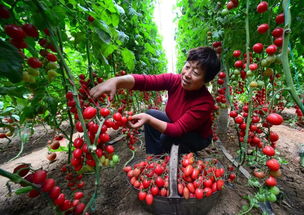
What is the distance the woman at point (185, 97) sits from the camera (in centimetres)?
127

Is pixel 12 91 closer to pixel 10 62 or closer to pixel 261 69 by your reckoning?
pixel 10 62

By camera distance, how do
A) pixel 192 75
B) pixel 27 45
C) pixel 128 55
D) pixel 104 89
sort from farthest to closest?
pixel 192 75
pixel 128 55
pixel 104 89
pixel 27 45

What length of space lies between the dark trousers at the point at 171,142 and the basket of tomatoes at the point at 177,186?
45 cm

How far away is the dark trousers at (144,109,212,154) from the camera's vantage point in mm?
1607

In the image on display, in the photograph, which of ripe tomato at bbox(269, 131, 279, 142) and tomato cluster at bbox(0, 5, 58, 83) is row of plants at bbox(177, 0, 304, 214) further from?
tomato cluster at bbox(0, 5, 58, 83)

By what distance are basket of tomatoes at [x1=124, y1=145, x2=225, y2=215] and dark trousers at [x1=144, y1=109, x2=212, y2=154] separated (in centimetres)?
45

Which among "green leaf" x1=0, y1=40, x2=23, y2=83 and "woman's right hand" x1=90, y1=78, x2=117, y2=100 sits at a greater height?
"green leaf" x1=0, y1=40, x2=23, y2=83

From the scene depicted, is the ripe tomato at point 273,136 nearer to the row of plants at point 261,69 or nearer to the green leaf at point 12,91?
the row of plants at point 261,69

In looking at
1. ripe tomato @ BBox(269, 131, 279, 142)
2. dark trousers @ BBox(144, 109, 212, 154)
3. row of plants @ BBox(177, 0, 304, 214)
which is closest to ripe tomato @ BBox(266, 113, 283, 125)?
row of plants @ BBox(177, 0, 304, 214)

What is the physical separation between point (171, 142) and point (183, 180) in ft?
2.01

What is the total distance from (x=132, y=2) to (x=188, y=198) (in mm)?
2244

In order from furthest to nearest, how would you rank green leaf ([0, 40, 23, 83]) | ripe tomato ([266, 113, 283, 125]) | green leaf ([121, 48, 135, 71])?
green leaf ([121, 48, 135, 71]) → ripe tomato ([266, 113, 283, 125]) → green leaf ([0, 40, 23, 83])

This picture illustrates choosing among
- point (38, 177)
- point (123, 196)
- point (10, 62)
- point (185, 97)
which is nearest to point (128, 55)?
point (185, 97)

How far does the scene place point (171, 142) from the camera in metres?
1.66
